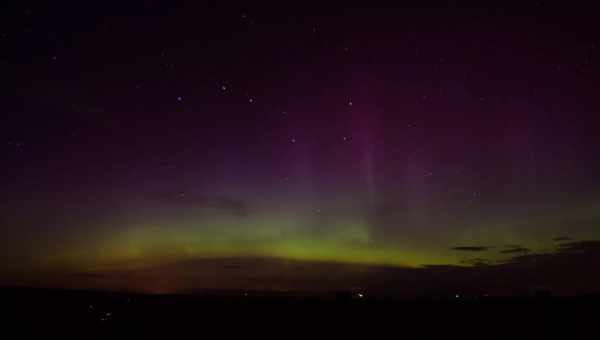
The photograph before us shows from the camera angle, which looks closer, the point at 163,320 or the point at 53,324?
the point at 53,324

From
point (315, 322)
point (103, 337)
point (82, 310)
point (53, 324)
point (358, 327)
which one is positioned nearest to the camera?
point (103, 337)

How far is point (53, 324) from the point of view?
25.0 metres

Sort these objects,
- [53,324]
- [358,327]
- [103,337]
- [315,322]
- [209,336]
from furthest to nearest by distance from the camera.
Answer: [315,322]
[358,327]
[53,324]
[209,336]
[103,337]

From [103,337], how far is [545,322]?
2115 cm

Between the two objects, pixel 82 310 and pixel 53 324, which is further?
pixel 82 310

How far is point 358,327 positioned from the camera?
2673 cm

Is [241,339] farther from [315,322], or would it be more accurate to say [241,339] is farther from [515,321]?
[515,321]

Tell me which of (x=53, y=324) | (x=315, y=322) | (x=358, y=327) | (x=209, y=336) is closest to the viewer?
(x=209, y=336)

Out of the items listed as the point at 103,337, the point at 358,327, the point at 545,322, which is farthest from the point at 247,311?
the point at 545,322

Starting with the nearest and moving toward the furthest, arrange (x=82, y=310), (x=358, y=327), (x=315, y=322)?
(x=358, y=327), (x=315, y=322), (x=82, y=310)

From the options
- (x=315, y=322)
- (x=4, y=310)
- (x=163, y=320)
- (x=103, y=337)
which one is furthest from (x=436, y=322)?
(x=4, y=310)

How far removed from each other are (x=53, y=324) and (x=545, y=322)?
23.7 metres

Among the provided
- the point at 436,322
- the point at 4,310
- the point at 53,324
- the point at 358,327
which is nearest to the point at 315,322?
the point at 358,327

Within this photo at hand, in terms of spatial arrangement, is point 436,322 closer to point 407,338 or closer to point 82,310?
point 407,338
